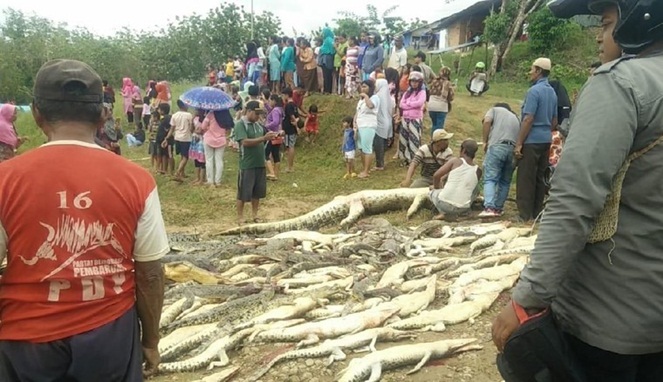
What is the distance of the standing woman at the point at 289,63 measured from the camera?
1603cm

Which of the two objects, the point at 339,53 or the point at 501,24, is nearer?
the point at 339,53

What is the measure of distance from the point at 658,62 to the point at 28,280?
2066 mm

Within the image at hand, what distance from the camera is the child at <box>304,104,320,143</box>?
47.7 feet

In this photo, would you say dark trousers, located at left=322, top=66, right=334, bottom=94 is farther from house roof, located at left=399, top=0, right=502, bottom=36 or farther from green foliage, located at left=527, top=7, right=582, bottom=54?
house roof, located at left=399, top=0, right=502, bottom=36

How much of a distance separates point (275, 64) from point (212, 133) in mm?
5504

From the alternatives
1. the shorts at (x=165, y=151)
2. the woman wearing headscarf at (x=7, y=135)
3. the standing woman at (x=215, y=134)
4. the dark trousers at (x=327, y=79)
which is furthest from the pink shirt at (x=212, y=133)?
the dark trousers at (x=327, y=79)

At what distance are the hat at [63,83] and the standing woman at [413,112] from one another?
938cm

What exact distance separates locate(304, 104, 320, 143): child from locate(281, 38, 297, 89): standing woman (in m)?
1.58

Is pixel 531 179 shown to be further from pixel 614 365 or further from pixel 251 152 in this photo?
pixel 614 365

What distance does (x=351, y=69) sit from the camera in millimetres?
14852

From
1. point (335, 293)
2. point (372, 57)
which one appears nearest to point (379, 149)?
point (372, 57)

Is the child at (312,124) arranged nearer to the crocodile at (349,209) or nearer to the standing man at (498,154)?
the crocodile at (349,209)

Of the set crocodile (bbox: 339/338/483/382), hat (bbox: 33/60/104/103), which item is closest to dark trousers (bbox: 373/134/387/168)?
crocodile (bbox: 339/338/483/382)

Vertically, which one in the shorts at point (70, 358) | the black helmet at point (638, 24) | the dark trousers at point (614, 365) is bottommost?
the shorts at point (70, 358)
